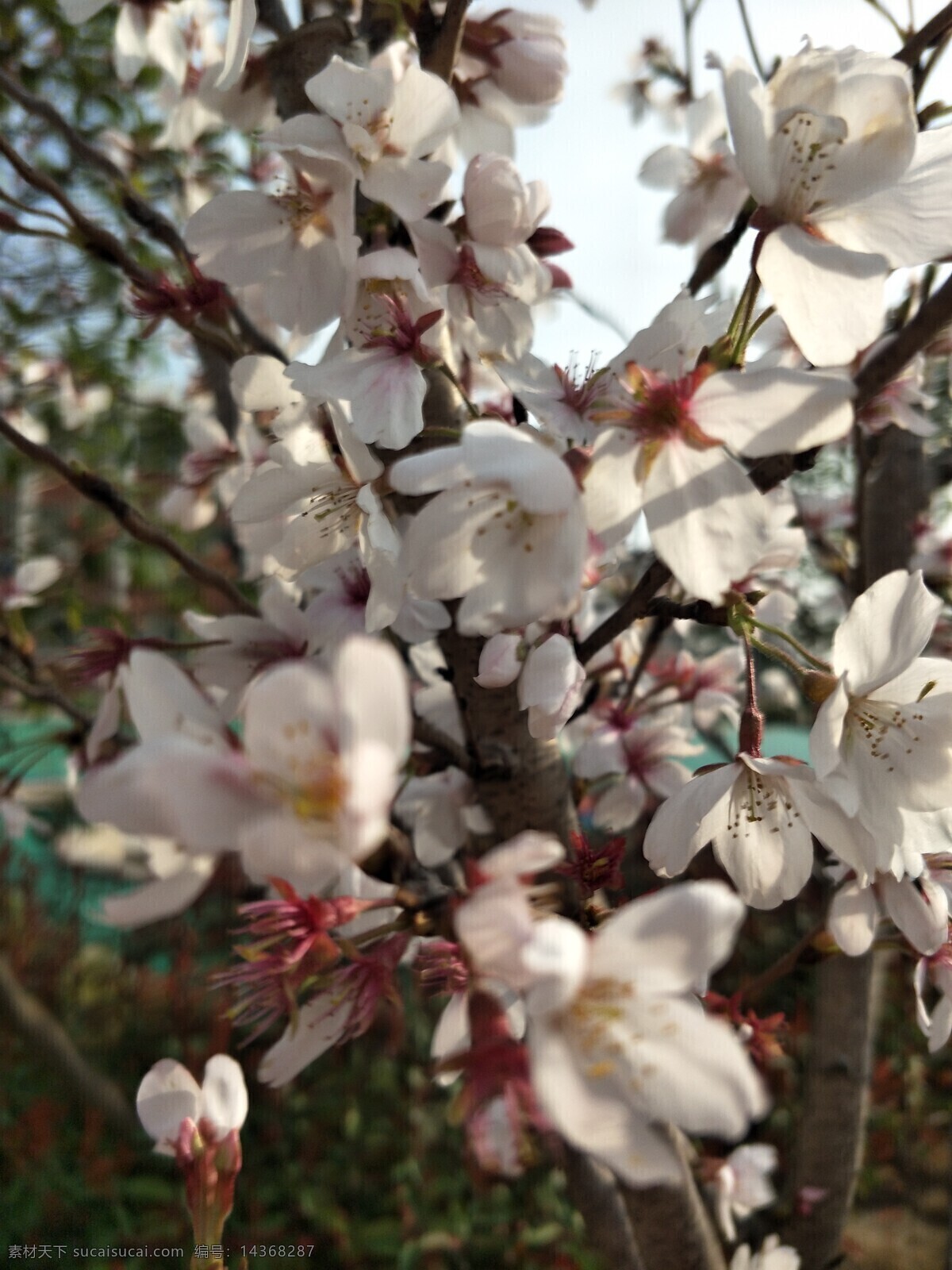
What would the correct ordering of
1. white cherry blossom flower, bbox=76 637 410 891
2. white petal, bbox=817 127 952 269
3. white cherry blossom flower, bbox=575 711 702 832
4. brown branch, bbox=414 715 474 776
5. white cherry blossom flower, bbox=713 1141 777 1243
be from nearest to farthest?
white cherry blossom flower, bbox=76 637 410 891, white petal, bbox=817 127 952 269, brown branch, bbox=414 715 474 776, white cherry blossom flower, bbox=575 711 702 832, white cherry blossom flower, bbox=713 1141 777 1243

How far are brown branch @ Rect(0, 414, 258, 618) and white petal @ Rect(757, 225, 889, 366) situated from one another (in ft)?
1.51

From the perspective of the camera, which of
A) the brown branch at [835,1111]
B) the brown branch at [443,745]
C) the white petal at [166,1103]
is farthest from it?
the brown branch at [835,1111]

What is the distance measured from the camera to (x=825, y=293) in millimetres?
487

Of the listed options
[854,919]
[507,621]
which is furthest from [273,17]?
[854,919]

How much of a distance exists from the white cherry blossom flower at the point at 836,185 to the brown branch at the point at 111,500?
47cm

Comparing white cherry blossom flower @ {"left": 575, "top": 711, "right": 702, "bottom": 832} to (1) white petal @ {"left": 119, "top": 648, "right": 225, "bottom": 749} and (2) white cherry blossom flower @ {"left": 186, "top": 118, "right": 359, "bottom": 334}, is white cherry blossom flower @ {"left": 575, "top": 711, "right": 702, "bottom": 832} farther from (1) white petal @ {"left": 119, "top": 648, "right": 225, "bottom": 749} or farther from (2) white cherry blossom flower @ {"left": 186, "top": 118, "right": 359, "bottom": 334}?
(1) white petal @ {"left": 119, "top": 648, "right": 225, "bottom": 749}

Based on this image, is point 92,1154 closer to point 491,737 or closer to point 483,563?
point 491,737

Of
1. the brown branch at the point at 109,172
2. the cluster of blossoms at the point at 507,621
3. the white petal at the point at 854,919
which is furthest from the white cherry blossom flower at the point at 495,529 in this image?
the brown branch at the point at 109,172

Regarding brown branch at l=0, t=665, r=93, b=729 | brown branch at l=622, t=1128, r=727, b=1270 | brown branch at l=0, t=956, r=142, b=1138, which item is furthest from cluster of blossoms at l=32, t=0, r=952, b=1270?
brown branch at l=0, t=956, r=142, b=1138

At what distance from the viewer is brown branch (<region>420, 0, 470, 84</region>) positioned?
0.63 metres

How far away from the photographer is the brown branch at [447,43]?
0.63 metres

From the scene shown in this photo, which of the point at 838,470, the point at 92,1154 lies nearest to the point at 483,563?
the point at 838,470

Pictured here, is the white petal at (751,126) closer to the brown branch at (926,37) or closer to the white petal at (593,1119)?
the brown branch at (926,37)

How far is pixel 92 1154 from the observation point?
185 cm
